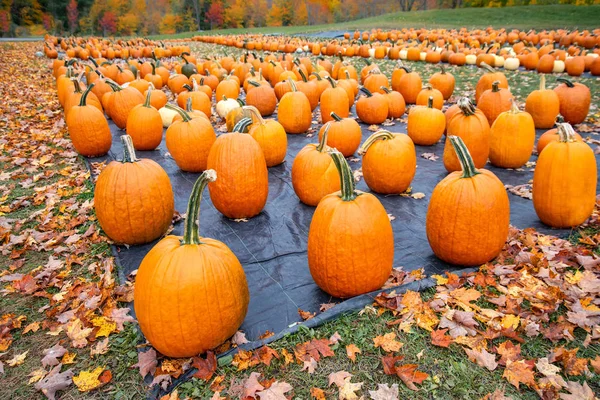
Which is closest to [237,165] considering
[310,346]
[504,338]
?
[310,346]

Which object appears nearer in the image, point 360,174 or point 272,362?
point 272,362

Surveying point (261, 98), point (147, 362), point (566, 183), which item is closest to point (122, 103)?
point (261, 98)

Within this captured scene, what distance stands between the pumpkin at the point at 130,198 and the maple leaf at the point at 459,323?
9.17 feet

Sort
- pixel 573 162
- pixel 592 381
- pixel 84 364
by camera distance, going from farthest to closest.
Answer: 1. pixel 573 162
2. pixel 84 364
3. pixel 592 381

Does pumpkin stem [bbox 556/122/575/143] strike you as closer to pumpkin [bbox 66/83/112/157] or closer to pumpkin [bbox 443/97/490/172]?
pumpkin [bbox 443/97/490/172]

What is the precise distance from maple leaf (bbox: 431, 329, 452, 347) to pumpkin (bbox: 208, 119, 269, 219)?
234cm

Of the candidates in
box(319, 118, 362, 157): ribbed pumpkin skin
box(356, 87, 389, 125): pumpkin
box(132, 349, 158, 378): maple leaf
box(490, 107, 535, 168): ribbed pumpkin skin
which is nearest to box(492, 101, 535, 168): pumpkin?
box(490, 107, 535, 168): ribbed pumpkin skin

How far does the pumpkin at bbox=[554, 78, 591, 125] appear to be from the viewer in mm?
6602

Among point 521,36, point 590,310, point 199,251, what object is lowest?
point 590,310

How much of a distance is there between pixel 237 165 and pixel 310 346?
213 cm

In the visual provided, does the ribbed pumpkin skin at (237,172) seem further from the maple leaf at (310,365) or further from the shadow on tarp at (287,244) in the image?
the maple leaf at (310,365)

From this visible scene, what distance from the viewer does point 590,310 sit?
2.73 meters

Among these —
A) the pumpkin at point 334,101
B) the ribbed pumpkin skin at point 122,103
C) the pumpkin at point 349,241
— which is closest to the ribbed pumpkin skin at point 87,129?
the ribbed pumpkin skin at point 122,103

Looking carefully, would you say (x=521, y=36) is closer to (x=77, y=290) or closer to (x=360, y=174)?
(x=360, y=174)
